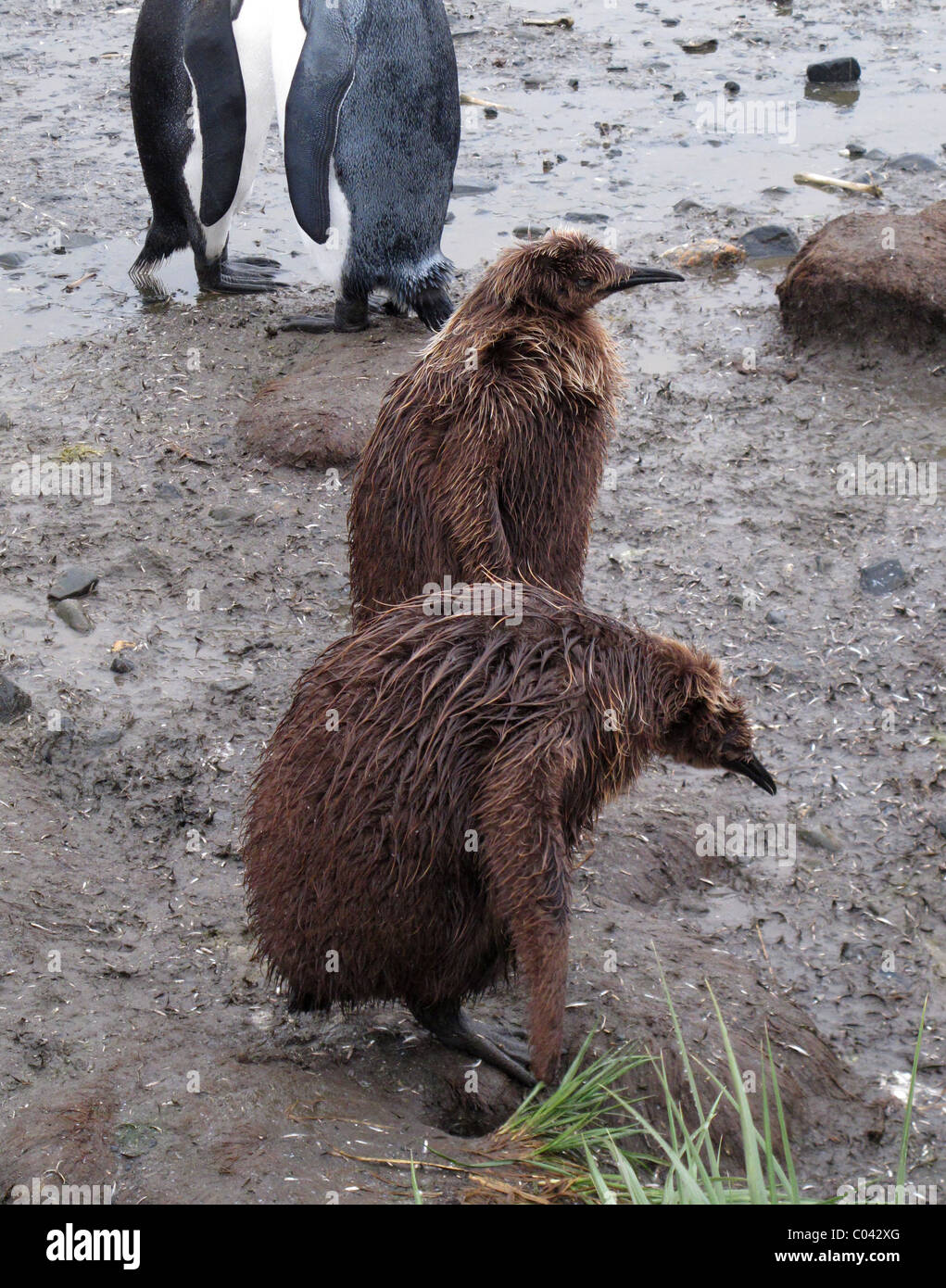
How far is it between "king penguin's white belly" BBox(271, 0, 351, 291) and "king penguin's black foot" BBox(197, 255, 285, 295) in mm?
661

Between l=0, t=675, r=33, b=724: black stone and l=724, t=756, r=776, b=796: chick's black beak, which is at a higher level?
l=724, t=756, r=776, b=796: chick's black beak

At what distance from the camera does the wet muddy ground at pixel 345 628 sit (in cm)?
319

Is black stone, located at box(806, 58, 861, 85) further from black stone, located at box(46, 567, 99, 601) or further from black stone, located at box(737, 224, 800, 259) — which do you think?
black stone, located at box(46, 567, 99, 601)

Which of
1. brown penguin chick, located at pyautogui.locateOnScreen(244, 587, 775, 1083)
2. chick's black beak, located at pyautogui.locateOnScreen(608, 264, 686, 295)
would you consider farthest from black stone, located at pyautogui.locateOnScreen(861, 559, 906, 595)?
brown penguin chick, located at pyautogui.locateOnScreen(244, 587, 775, 1083)

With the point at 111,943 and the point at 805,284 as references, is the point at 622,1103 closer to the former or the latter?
the point at 111,943

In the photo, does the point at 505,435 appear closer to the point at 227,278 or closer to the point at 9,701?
the point at 9,701

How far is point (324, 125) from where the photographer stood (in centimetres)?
711

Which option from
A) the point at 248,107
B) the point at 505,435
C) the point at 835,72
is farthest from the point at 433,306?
the point at 835,72

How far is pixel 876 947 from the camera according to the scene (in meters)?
3.88

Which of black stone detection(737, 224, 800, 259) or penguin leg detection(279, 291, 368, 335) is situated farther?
black stone detection(737, 224, 800, 259)

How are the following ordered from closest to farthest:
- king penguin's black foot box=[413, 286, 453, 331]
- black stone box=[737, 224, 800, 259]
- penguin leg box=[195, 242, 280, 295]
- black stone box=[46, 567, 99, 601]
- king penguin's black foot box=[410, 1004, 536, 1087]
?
1. king penguin's black foot box=[410, 1004, 536, 1087]
2. black stone box=[46, 567, 99, 601]
3. king penguin's black foot box=[413, 286, 453, 331]
4. penguin leg box=[195, 242, 280, 295]
5. black stone box=[737, 224, 800, 259]

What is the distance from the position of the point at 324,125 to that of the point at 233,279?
4.04 feet

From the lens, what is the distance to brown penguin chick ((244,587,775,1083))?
279cm

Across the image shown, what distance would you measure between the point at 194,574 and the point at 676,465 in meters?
2.17
